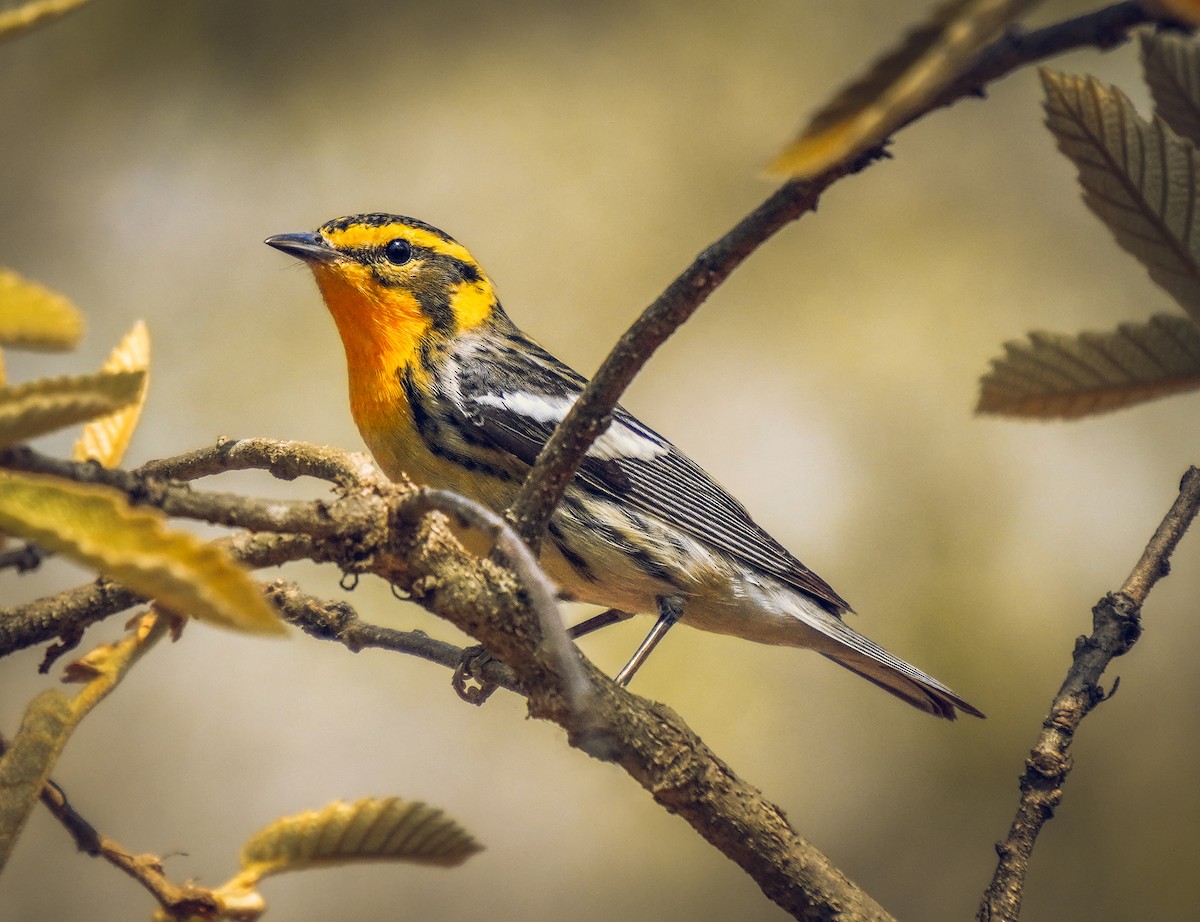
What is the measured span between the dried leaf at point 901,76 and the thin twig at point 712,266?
14 cm

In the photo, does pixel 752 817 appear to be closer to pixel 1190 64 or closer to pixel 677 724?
pixel 677 724

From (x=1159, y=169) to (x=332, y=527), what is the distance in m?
0.61

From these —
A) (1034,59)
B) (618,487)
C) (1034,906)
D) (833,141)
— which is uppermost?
(1034,59)

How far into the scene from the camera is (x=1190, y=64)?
623 millimetres

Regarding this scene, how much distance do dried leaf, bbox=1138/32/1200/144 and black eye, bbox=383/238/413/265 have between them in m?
1.97

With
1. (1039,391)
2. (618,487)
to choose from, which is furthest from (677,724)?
(618,487)

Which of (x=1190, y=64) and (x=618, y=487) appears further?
(x=618, y=487)

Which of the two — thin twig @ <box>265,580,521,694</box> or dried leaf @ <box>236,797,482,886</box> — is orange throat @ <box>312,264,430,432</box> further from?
dried leaf @ <box>236,797,482,886</box>

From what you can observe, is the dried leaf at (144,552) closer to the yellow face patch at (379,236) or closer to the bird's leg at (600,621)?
the bird's leg at (600,621)

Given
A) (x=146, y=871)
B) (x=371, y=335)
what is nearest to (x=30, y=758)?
(x=146, y=871)

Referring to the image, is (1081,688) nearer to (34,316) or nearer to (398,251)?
(34,316)

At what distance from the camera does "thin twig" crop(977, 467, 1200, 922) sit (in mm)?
1109

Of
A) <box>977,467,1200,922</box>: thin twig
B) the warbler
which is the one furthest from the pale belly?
<box>977,467,1200,922</box>: thin twig

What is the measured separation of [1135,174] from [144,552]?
22.8 inches
